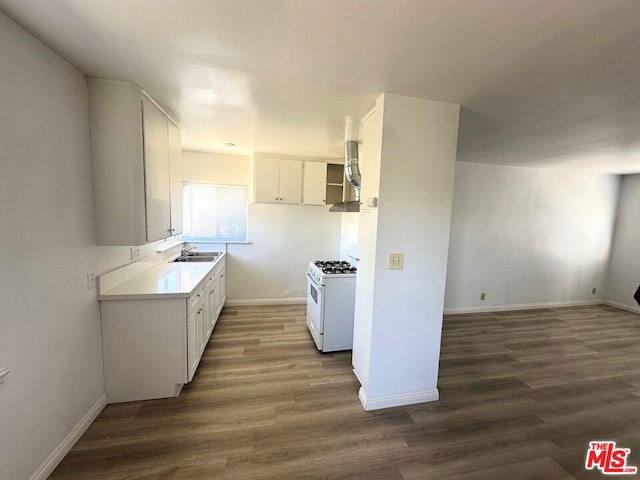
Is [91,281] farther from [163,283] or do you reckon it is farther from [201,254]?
[201,254]

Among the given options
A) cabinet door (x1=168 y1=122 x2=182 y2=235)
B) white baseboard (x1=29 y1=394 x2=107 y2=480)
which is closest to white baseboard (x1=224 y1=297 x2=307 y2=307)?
cabinet door (x1=168 y1=122 x2=182 y2=235)

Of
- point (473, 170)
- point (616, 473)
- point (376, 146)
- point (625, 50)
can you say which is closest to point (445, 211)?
point (376, 146)

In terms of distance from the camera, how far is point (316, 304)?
10.3 feet

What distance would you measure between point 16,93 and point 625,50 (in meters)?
3.15

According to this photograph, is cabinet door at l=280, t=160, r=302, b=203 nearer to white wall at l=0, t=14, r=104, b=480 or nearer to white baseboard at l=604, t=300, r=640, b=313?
white wall at l=0, t=14, r=104, b=480

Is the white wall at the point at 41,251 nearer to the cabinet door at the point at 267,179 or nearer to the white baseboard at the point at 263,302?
the cabinet door at the point at 267,179

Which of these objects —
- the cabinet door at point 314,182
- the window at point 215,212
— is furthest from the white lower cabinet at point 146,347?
the cabinet door at point 314,182

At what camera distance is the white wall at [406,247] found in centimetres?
202

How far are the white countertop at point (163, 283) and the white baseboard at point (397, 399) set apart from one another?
174cm

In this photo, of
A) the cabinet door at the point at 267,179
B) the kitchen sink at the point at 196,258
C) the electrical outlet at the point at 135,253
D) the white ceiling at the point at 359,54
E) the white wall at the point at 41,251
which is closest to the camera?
the white ceiling at the point at 359,54

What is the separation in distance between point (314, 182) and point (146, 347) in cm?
309

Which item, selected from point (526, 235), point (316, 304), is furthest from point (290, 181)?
point (526, 235)

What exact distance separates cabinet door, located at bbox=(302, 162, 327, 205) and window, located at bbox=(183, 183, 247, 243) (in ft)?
3.55

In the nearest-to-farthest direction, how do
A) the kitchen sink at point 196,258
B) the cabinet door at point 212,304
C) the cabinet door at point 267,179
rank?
1. the cabinet door at point 212,304
2. the kitchen sink at point 196,258
3. the cabinet door at point 267,179
